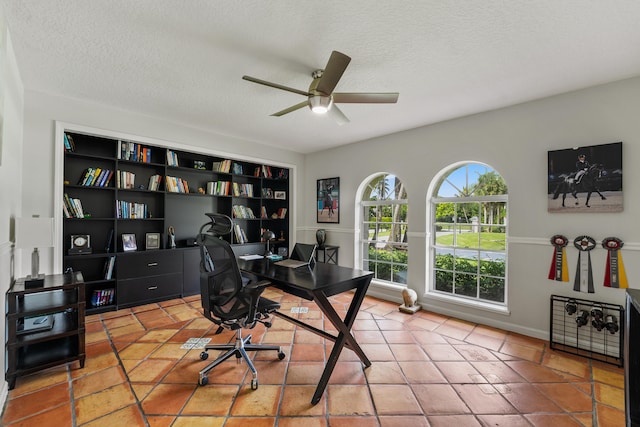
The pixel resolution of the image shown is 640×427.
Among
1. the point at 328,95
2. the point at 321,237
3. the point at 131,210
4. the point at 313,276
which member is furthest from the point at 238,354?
the point at 321,237

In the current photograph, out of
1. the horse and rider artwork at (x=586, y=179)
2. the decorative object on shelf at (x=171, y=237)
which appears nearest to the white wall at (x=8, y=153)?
the decorative object on shelf at (x=171, y=237)

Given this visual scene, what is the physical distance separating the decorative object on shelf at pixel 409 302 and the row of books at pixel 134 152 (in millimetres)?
3974

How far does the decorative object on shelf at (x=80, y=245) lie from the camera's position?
3.17 m

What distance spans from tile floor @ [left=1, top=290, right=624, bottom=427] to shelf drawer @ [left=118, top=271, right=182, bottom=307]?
0.64m

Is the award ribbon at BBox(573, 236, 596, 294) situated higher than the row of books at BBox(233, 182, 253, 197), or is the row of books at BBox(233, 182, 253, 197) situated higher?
the row of books at BBox(233, 182, 253, 197)

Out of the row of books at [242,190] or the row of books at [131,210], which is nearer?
the row of books at [131,210]

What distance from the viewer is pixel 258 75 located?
245 centimetres

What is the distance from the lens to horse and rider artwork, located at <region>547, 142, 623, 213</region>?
2434 mm

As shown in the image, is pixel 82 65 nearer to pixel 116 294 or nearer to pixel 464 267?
pixel 116 294

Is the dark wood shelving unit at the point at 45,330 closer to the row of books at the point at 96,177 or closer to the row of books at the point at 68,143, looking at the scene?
the row of books at the point at 96,177

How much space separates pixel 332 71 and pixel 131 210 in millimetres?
3335

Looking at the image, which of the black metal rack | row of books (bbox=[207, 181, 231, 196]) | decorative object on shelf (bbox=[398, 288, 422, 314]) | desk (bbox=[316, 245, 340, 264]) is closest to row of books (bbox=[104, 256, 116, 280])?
row of books (bbox=[207, 181, 231, 196])

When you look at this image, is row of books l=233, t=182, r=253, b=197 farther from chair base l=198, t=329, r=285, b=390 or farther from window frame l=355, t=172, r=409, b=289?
chair base l=198, t=329, r=285, b=390

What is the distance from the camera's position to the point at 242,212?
4.88 m
